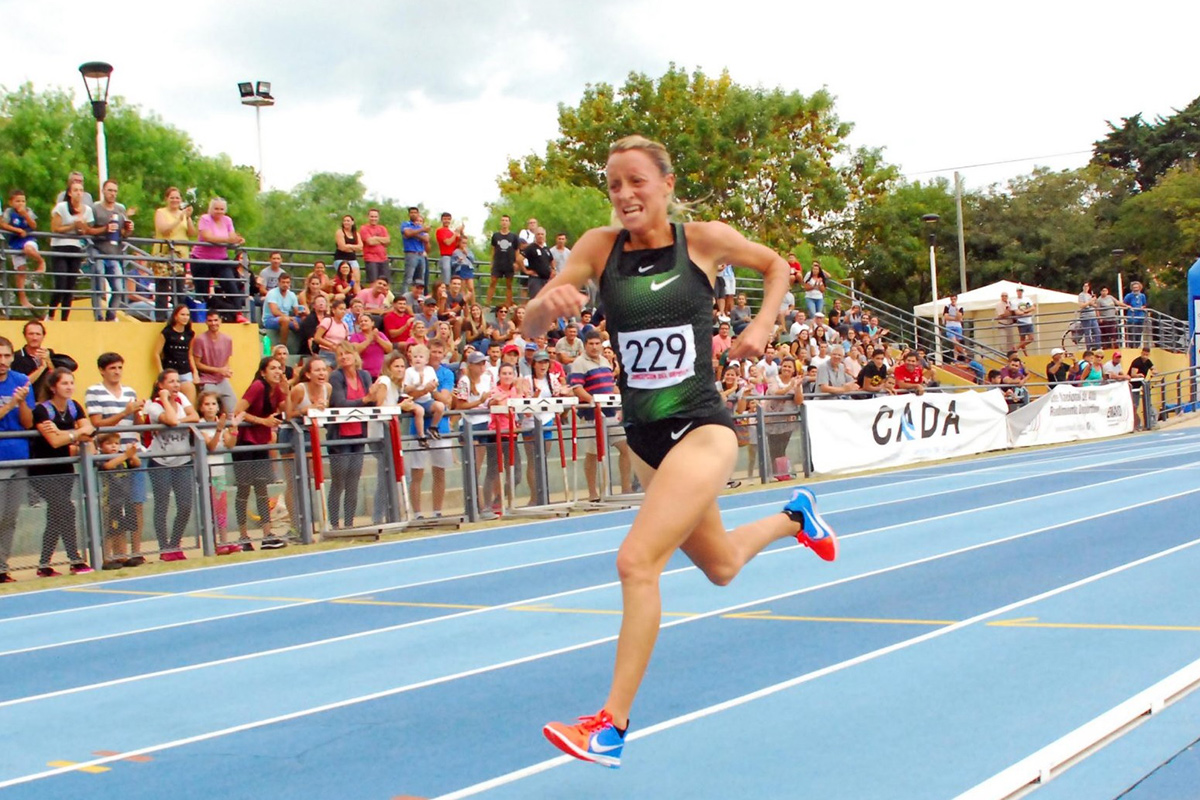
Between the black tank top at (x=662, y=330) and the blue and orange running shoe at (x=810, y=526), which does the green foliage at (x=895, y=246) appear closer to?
the blue and orange running shoe at (x=810, y=526)

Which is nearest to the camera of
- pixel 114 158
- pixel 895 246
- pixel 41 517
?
pixel 41 517

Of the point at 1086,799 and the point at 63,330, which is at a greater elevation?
the point at 63,330

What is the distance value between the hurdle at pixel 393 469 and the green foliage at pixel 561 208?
122 ft

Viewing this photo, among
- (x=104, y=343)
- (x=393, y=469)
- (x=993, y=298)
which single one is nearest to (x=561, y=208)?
(x=993, y=298)

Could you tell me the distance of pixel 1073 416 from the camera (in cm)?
2758

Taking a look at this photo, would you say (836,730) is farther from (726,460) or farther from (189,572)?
(189,572)

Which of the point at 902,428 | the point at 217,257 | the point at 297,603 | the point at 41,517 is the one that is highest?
the point at 217,257

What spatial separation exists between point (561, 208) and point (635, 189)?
163ft

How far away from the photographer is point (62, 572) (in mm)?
12211

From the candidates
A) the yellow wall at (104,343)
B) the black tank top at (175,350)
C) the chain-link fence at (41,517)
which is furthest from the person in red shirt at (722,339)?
the chain-link fence at (41,517)

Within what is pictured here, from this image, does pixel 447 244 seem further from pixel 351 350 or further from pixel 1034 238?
pixel 1034 238

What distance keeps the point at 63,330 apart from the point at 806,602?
10.9m

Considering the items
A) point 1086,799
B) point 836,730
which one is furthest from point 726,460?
point 1086,799

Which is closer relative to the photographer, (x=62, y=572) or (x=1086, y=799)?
(x=1086, y=799)
